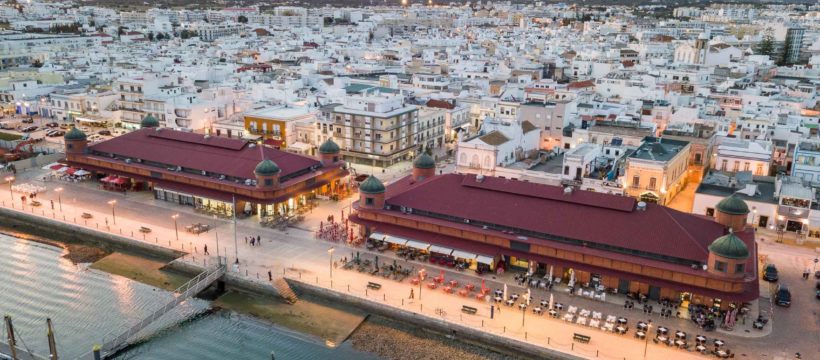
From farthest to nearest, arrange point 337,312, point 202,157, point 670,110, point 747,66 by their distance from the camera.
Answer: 1. point 747,66
2. point 670,110
3. point 202,157
4. point 337,312

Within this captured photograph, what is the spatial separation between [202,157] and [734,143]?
6724 cm

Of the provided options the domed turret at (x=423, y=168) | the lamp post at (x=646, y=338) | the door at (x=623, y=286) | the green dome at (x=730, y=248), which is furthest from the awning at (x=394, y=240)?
the green dome at (x=730, y=248)

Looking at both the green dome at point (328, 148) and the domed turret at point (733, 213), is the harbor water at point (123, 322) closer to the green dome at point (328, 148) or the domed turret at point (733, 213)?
the green dome at point (328, 148)

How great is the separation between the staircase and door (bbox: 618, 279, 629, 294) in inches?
1042

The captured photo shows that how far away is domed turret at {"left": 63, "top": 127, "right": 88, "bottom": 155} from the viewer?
264 ft

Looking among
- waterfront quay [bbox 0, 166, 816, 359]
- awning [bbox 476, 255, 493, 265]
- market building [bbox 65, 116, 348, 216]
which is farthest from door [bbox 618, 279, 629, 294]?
market building [bbox 65, 116, 348, 216]

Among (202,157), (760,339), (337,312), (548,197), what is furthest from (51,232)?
(760,339)

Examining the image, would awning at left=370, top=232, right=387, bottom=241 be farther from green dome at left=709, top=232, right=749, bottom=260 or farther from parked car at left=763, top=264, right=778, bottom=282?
parked car at left=763, top=264, right=778, bottom=282

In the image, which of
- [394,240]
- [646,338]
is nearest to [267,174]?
[394,240]

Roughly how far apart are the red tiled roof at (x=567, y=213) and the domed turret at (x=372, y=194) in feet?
3.71

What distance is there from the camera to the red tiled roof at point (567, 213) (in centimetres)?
5212

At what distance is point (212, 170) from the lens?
2837 inches

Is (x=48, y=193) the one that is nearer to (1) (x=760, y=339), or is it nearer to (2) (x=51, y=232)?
(2) (x=51, y=232)

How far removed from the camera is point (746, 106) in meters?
108
